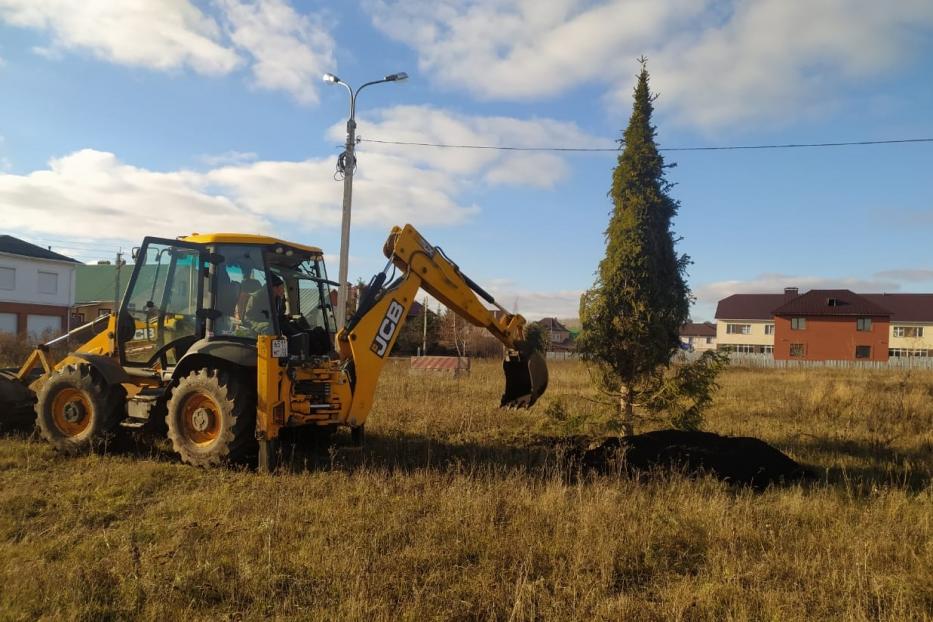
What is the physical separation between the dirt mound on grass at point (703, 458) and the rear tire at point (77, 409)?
5925 millimetres

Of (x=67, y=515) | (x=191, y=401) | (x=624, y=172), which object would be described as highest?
(x=624, y=172)

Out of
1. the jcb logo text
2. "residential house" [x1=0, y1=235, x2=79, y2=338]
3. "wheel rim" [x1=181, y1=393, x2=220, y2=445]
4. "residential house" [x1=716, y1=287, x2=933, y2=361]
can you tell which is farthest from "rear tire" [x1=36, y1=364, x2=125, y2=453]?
"residential house" [x1=716, y1=287, x2=933, y2=361]

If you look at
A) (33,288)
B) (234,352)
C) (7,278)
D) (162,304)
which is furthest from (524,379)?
(33,288)

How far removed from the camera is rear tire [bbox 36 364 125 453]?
26.1 feet

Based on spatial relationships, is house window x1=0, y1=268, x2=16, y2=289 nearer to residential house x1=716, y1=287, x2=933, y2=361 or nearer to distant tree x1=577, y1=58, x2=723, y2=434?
distant tree x1=577, y1=58, x2=723, y2=434

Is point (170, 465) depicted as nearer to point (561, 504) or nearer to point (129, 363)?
point (129, 363)

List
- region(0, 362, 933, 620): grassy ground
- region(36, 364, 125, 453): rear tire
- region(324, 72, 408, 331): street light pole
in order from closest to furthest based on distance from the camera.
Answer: region(0, 362, 933, 620): grassy ground, region(36, 364, 125, 453): rear tire, region(324, 72, 408, 331): street light pole

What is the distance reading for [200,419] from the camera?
7.49 m

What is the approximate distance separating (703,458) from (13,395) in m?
9.55

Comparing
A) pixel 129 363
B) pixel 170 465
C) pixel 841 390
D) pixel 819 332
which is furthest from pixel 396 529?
pixel 819 332

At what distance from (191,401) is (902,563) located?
712 centimetres

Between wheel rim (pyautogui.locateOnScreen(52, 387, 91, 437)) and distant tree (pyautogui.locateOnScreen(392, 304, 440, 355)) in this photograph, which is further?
distant tree (pyautogui.locateOnScreen(392, 304, 440, 355))

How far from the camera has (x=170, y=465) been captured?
7.61m

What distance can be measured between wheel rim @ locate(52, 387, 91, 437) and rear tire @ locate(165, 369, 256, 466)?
57.8 inches
